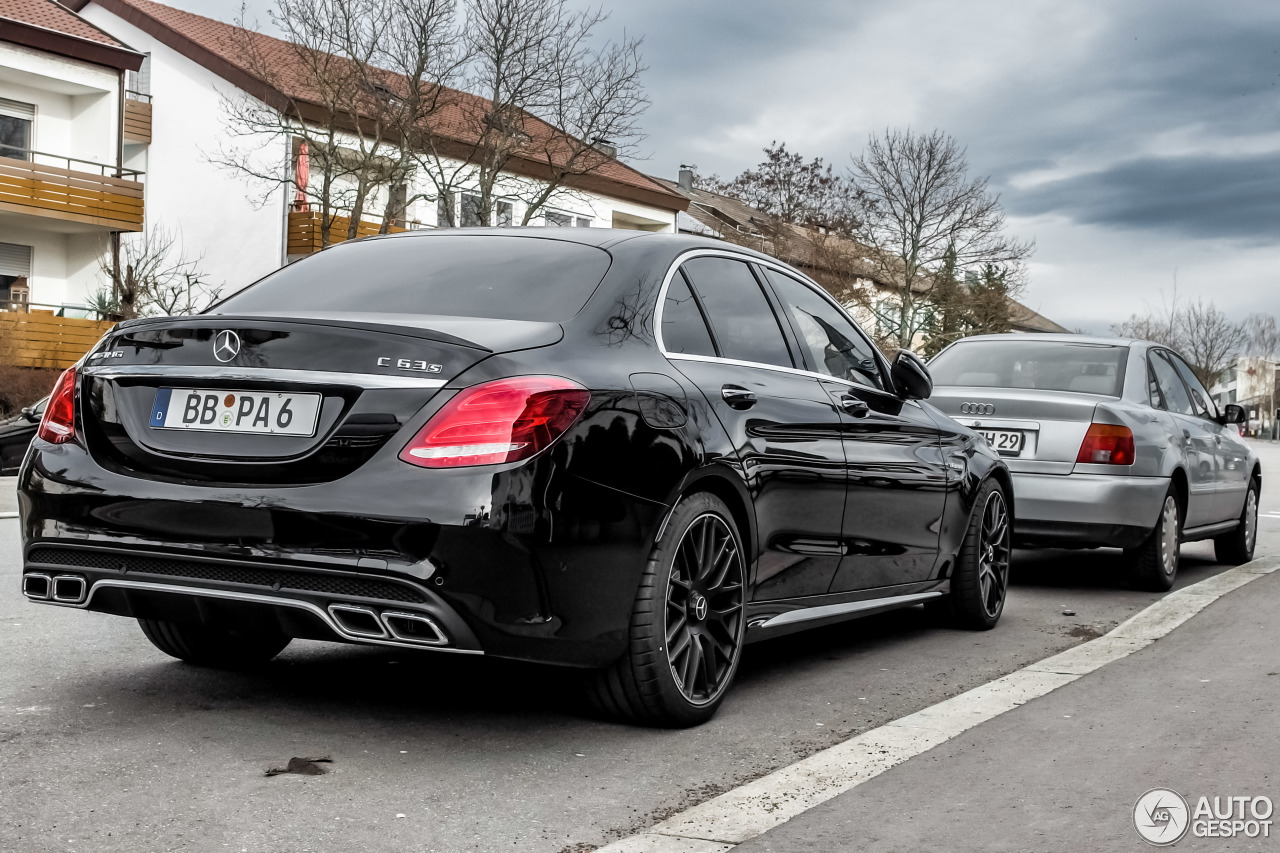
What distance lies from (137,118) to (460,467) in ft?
115

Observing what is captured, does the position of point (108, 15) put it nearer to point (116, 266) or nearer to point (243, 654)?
point (116, 266)

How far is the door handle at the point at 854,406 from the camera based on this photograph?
18.5ft

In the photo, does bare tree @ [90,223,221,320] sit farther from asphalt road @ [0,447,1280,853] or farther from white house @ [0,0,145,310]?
asphalt road @ [0,447,1280,853]

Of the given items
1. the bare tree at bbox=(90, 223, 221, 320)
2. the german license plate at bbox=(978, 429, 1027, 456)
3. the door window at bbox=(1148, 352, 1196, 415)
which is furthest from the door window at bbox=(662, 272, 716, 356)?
the bare tree at bbox=(90, 223, 221, 320)

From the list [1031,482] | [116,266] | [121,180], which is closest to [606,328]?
[1031,482]

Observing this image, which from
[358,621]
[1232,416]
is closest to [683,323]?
[358,621]

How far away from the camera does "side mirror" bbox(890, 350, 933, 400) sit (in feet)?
20.5

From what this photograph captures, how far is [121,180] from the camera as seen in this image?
3209cm

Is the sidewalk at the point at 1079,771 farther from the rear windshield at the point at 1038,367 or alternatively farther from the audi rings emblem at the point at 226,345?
the rear windshield at the point at 1038,367

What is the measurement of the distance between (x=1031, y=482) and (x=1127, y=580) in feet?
2.96

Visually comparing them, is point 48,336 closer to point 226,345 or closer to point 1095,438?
point 1095,438

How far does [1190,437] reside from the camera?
9.31 meters

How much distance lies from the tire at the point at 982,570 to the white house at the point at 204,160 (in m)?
27.5
